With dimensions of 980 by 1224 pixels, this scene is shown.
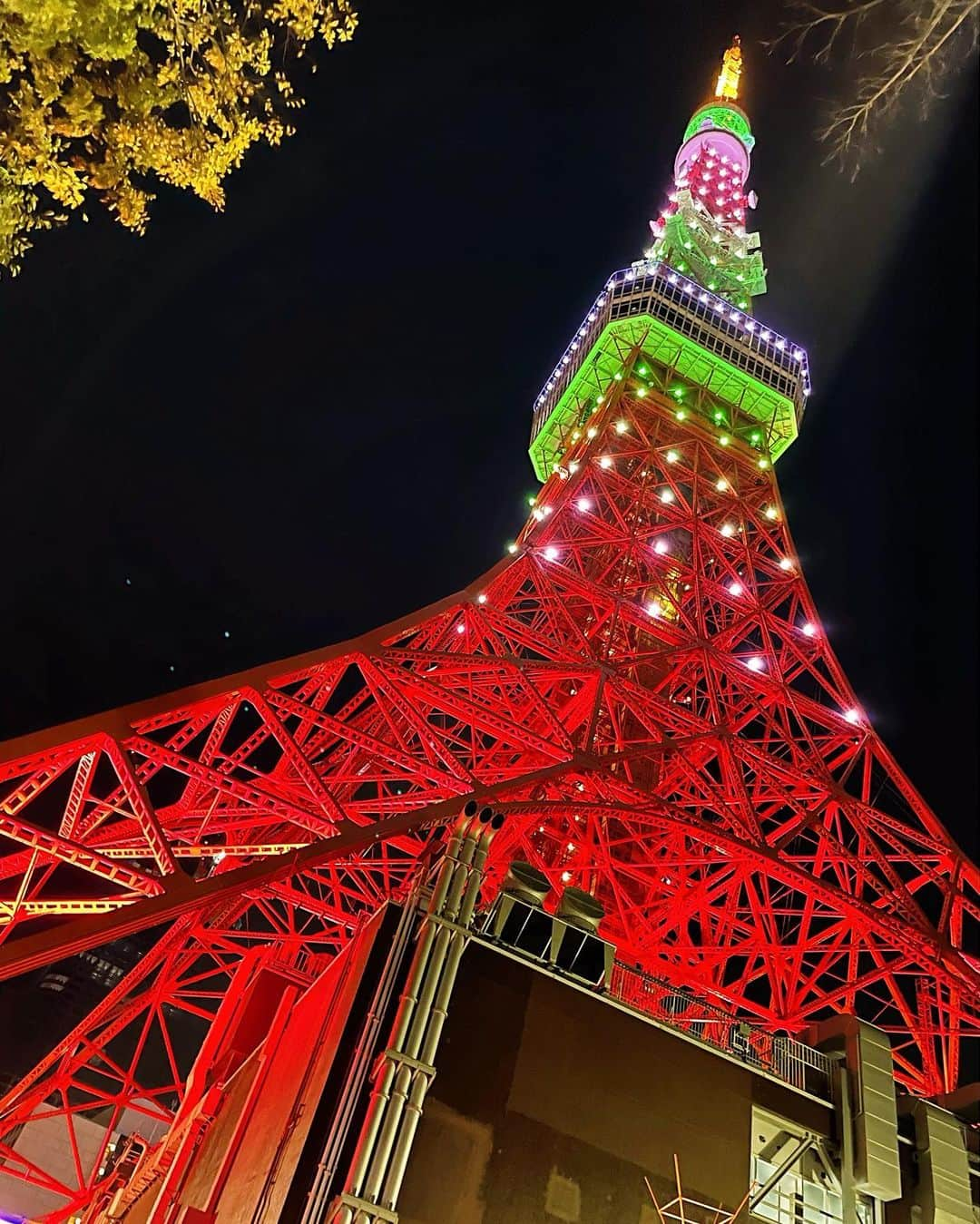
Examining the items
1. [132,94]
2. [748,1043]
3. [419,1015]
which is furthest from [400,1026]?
[132,94]

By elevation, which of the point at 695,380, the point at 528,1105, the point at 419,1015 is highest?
the point at 695,380

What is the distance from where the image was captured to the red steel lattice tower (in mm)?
10336

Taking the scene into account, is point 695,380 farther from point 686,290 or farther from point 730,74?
point 730,74

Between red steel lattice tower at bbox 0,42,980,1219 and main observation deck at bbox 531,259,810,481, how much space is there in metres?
0.08

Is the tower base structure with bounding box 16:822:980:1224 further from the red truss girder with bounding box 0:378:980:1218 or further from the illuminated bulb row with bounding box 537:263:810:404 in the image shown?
the illuminated bulb row with bounding box 537:263:810:404

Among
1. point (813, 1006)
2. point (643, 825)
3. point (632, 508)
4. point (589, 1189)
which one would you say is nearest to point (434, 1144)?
point (589, 1189)

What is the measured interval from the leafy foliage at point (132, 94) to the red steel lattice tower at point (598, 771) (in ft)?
16.6

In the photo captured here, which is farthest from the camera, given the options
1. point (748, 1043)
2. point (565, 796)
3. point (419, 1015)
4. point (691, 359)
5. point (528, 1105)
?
point (691, 359)

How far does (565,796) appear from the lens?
51.4 feet

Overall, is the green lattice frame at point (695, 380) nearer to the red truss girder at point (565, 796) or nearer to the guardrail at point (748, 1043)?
the red truss girder at point (565, 796)

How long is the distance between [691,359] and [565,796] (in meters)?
13.8

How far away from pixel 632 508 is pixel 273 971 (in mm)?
11844

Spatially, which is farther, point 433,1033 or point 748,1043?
point 748,1043

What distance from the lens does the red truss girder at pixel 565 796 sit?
1014 cm
